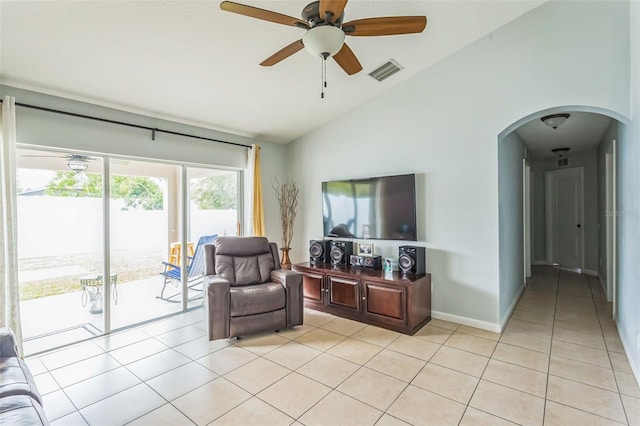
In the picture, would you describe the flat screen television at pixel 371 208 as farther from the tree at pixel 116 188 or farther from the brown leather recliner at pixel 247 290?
the tree at pixel 116 188

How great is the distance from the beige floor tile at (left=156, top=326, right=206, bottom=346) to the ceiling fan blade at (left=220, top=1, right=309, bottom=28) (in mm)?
3009

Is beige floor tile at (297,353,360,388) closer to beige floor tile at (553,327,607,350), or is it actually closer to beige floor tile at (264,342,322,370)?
beige floor tile at (264,342,322,370)

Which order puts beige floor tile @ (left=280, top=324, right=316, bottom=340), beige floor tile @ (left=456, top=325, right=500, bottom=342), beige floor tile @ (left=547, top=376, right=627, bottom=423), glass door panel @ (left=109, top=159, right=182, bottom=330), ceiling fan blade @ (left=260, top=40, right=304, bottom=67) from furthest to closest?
glass door panel @ (left=109, top=159, right=182, bottom=330) → beige floor tile @ (left=280, top=324, right=316, bottom=340) → beige floor tile @ (left=456, top=325, right=500, bottom=342) → ceiling fan blade @ (left=260, top=40, right=304, bottom=67) → beige floor tile @ (left=547, top=376, right=627, bottom=423)

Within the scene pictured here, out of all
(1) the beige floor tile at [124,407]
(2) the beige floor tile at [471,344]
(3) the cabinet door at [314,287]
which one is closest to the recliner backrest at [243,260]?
(3) the cabinet door at [314,287]

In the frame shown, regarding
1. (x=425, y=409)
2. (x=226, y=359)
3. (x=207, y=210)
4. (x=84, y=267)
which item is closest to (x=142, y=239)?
(x=84, y=267)

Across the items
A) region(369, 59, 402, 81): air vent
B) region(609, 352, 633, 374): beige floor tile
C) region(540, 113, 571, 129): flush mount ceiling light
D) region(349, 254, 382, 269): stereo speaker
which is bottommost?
region(609, 352, 633, 374): beige floor tile

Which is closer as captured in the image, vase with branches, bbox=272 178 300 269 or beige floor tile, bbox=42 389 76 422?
beige floor tile, bbox=42 389 76 422

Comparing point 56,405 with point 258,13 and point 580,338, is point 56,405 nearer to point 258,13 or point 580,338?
point 258,13

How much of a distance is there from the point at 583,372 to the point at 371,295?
1902 millimetres

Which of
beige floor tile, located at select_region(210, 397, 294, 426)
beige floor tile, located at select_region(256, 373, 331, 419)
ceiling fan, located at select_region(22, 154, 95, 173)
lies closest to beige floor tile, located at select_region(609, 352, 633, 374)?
beige floor tile, located at select_region(256, 373, 331, 419)

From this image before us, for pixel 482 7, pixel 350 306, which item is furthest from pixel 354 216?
pixel 482 7

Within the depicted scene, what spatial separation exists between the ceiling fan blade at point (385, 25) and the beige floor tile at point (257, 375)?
8.57ft

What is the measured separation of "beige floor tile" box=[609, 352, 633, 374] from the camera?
99.5 inches

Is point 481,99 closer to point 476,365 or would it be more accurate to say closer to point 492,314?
point 492,314
